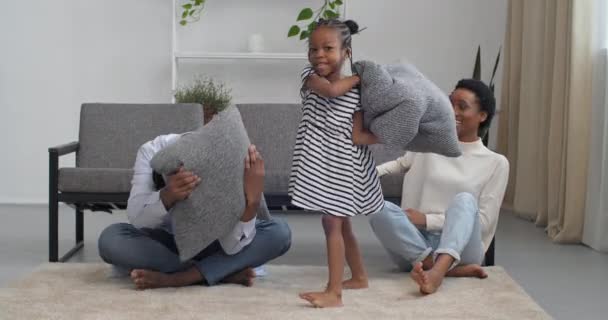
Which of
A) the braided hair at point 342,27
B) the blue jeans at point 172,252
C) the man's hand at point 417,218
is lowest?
the blue jeans at point 172,252

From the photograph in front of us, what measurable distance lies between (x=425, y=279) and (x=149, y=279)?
2.66ft

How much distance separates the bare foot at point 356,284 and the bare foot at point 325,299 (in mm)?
248

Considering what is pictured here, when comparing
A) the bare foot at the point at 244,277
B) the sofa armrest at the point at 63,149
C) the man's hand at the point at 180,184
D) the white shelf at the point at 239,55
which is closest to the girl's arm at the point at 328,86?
the man's hand at the point at 180,184

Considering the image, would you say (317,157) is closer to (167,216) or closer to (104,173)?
(167,216)

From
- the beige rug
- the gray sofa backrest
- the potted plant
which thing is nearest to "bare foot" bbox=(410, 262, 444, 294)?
the beige rug

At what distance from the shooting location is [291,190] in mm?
2488

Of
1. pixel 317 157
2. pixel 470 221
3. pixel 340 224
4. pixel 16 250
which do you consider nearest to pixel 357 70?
pixel 317 157

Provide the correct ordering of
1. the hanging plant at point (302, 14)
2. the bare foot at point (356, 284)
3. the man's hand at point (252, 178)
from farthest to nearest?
the hanging plant at point (302, 14)
the bare foot at point (356, 284)
the man's hand at point (252, 178)

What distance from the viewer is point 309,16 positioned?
15.5 feet

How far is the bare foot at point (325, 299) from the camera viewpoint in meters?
2.36

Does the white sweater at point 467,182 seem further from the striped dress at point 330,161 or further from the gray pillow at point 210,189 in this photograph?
the gray pillow at point 210,189

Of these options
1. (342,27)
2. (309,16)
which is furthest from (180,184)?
(309,16)

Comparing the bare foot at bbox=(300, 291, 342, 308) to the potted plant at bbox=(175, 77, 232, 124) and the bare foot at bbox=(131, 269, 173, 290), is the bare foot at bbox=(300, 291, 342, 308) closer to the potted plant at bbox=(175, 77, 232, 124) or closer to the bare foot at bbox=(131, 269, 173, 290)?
the bare foot at bbox=(131, 269, 173, 290)

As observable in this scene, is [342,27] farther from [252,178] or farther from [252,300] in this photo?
[252,300]
